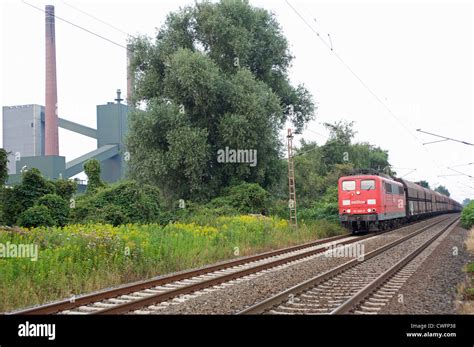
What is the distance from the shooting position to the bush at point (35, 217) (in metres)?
20.1

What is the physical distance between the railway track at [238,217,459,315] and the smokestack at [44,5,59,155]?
160 feet

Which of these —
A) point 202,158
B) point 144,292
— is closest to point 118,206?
point 202,158

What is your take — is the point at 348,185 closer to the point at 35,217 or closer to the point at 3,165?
the point at 35,217

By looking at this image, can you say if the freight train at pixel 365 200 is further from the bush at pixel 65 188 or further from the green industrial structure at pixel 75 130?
the green industrial structure at pixel 75 130

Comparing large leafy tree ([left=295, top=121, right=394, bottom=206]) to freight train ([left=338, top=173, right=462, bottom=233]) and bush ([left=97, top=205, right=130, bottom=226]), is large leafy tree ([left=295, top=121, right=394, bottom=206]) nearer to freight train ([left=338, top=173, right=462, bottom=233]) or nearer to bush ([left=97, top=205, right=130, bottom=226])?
freight train ([left=338, top=173, right=462, bottom=233])

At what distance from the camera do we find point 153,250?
15.0 metres

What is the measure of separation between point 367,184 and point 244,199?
7132 millimetres

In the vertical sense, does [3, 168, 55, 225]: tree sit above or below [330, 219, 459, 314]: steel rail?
above

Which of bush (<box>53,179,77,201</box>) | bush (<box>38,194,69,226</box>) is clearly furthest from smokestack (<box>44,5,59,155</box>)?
bush (<box>38,194,69,226</box>)

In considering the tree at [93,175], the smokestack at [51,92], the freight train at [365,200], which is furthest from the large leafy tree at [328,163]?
the smokestack at [51,92]

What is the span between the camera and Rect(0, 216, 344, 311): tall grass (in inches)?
422
